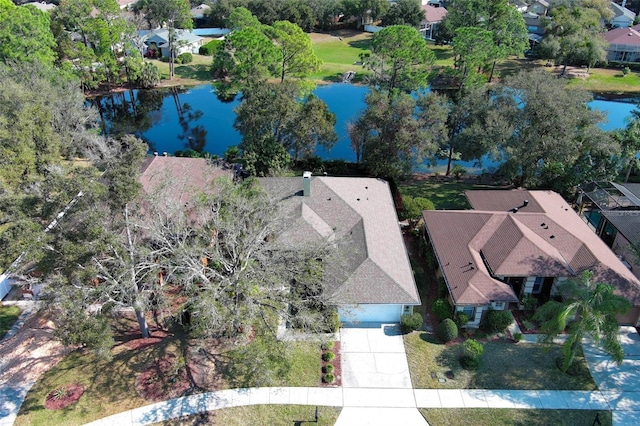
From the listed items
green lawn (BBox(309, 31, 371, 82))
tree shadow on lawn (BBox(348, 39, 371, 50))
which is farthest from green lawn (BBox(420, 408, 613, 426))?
tree shadow on lawn (BBox(348, 39, 371, 50))

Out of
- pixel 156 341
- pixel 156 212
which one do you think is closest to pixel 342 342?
pixel 156 341

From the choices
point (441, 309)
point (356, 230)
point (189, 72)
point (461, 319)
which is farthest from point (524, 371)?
point (189, 72)

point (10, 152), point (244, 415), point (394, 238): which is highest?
point (10, 152)

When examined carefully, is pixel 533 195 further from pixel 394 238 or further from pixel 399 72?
pixel 399 72

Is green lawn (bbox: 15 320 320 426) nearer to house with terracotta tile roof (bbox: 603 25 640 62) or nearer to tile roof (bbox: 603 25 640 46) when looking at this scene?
house with terracotta tile roof (bbox: 603 25 640 62)

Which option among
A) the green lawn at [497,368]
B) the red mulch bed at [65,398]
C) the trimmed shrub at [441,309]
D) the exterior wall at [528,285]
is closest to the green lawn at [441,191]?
the exterior wall at [528,285]

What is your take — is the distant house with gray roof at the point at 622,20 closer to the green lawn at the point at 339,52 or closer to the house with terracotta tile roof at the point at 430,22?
the house with terracotta tile roof at the point at 430,22
